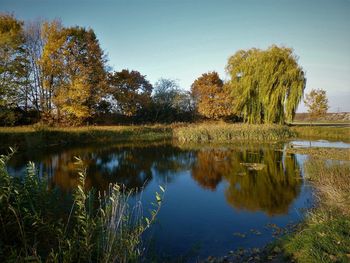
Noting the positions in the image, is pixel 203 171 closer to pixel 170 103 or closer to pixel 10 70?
pixel 10 70

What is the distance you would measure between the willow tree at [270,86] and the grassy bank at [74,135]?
365 inches

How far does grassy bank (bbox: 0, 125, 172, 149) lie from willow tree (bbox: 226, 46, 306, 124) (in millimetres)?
9272

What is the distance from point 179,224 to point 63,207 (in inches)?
108

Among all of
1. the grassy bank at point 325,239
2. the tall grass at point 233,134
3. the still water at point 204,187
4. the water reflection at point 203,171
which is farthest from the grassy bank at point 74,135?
the grassy bank at point 325,239

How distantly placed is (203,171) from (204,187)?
8.50 feet

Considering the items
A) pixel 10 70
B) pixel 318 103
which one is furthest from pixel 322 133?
pixel 10 70

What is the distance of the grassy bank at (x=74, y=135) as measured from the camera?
17.0 meters

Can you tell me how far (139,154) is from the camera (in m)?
17.3

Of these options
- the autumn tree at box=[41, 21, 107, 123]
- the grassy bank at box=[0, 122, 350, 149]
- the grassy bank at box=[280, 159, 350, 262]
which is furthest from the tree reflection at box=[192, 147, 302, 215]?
the autumn tree at box=[41, 21, 107, 123]

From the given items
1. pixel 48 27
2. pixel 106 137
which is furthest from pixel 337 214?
pixel 48 27

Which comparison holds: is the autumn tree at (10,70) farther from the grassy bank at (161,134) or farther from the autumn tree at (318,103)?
the autumn tree at (318,103)

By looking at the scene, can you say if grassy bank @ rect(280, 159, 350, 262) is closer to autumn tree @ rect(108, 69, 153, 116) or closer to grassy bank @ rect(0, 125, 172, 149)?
grassy bank @ rect(0, 125, 172, 149)

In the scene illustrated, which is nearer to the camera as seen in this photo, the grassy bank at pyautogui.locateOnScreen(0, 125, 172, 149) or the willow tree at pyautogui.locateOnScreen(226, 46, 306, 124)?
the grassy bank at pyautogui.locateOnScreen(0, 125, 172, 149)

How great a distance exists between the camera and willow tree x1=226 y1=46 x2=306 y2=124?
2475cm
